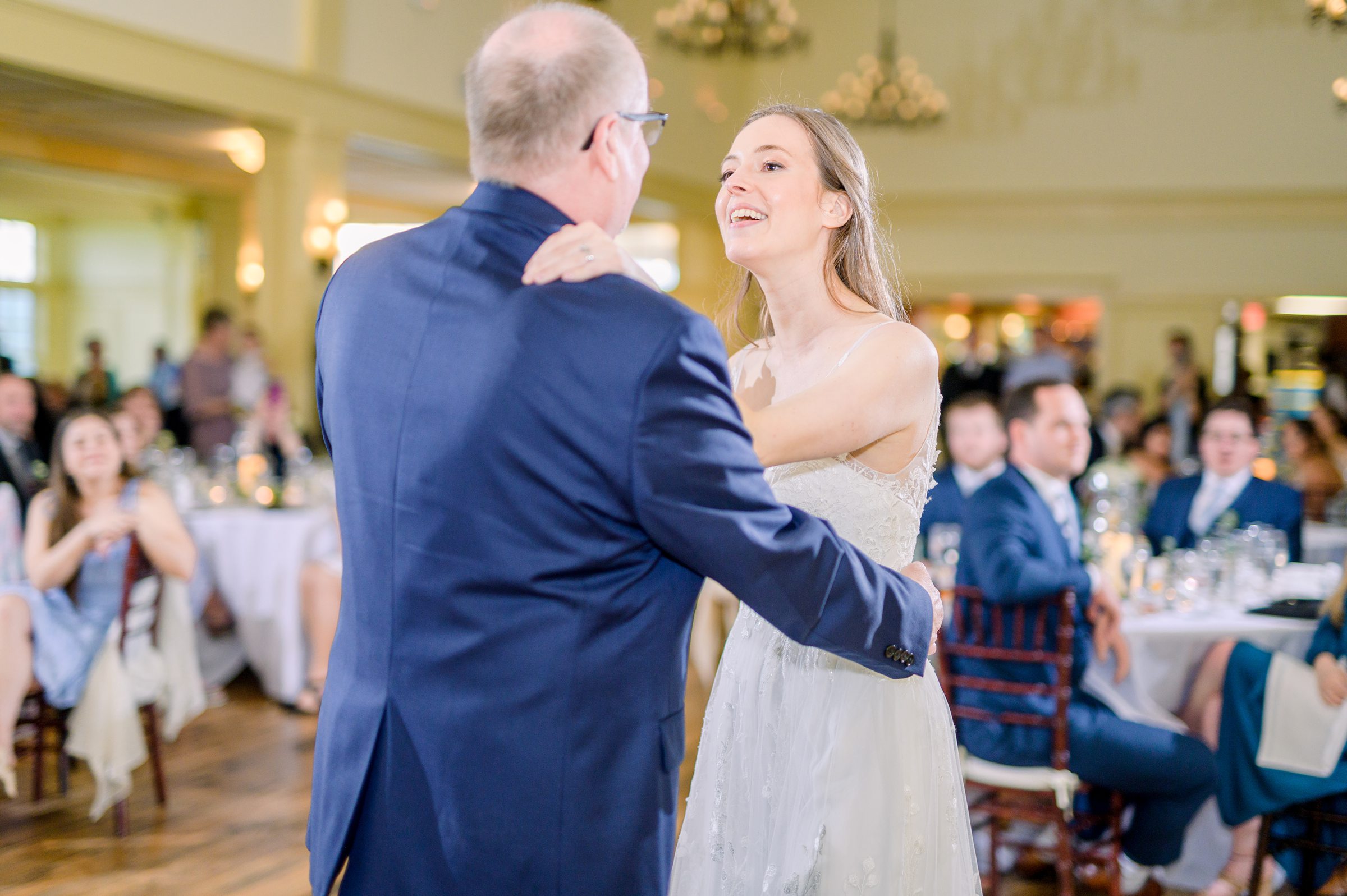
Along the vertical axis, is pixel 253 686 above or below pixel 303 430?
below

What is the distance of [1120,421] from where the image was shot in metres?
8.73

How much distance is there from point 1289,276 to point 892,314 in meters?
11.3

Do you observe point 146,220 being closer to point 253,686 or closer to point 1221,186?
point 253,686

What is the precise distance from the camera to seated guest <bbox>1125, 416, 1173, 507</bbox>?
6.97 meters

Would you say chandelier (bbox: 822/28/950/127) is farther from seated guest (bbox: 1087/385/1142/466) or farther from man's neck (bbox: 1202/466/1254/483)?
man's neck (bbox: 1202/466/1254/483)

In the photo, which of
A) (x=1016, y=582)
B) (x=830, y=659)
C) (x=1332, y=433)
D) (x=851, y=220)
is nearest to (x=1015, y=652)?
(x=1016, y=582)

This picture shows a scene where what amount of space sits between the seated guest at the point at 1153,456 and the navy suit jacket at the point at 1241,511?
209cm

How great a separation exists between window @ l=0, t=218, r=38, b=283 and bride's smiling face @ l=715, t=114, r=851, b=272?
13986mm

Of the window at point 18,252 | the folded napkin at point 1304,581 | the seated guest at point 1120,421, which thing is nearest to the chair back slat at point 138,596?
the folded napkin at point 1304,581

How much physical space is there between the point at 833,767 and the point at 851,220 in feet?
2.64

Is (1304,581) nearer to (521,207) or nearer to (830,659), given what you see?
(830,659)

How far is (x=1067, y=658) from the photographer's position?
112 inches

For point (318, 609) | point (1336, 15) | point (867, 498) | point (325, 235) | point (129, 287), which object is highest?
point (1336, 15)

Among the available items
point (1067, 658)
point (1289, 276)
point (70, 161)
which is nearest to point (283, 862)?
point (1067, 658)
